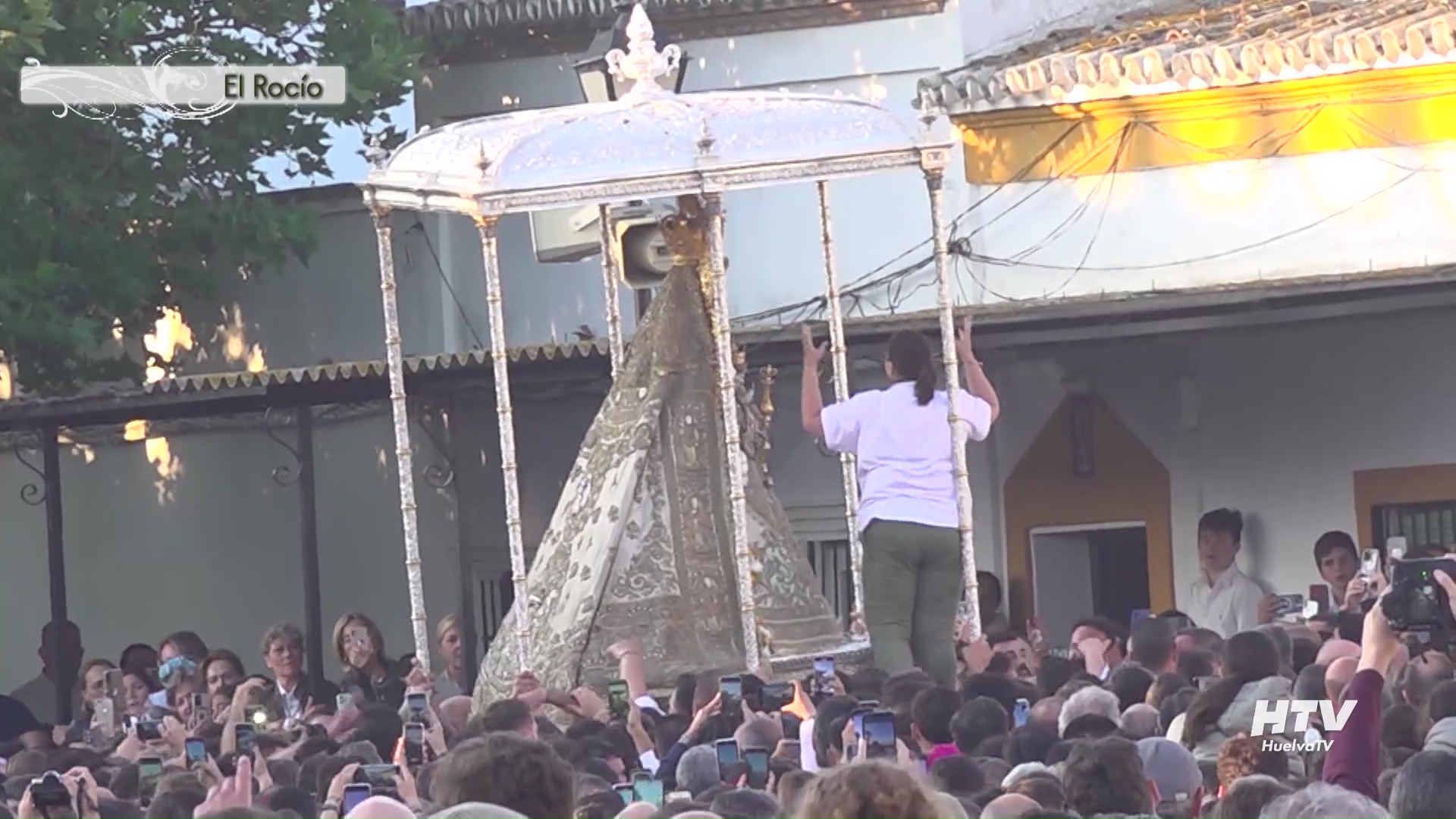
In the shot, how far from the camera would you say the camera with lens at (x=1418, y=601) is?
283 inches

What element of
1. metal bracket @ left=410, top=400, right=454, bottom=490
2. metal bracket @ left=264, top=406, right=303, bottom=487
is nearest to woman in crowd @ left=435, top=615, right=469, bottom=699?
metal bracket @ left=410, top=400, right=454, bottom=490

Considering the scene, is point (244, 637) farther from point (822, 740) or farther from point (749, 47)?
point (822, 740)

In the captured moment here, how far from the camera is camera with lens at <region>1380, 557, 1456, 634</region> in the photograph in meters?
7.19

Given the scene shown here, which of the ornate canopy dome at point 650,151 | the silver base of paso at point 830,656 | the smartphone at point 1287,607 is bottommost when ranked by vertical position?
the silver base of paso at point 830,656

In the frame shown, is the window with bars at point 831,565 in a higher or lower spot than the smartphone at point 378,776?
higher

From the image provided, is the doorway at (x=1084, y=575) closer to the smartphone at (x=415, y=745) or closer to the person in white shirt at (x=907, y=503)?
the person in white shirt at (x=907, y=503)

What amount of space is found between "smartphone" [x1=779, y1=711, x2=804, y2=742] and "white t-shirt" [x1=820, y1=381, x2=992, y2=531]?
2.22 m

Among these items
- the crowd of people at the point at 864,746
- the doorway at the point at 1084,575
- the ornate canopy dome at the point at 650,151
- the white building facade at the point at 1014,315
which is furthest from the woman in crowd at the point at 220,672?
the doorway at the point at 1084,575

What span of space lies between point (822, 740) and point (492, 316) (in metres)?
3.68

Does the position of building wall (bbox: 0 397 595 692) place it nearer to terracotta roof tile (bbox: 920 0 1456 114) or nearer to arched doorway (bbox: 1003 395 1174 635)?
arched doorway (bbox: 1003 395 1174 635)

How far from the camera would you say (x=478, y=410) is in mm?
18609

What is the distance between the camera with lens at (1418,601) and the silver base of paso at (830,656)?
504 cm

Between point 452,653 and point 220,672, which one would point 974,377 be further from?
point 220,672

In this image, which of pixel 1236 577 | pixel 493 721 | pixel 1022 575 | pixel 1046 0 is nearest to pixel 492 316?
pixel 493 721
